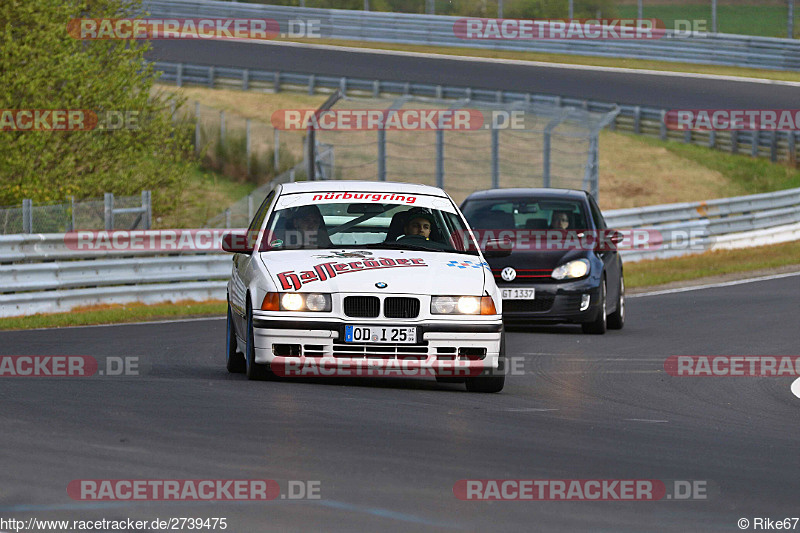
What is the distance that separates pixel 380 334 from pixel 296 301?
61 centimetres

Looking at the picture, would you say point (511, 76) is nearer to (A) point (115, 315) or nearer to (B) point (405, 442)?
(A) point (115, 315)

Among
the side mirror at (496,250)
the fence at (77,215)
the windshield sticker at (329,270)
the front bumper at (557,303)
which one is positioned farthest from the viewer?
the fence at (77,215)

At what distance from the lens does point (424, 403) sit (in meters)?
9.51

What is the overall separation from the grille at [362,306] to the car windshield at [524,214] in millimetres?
6611

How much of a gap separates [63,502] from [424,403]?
12.0ft

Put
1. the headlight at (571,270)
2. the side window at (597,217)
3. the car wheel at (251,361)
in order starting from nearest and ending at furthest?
the car wheel at (251,361) < the headlight at (571,270) < the side window at (597,217)

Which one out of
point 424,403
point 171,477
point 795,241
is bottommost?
point 795,241

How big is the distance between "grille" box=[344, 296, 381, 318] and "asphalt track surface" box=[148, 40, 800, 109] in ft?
101

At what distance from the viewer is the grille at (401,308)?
9.89m

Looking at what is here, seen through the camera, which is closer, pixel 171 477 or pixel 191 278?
pixel 171 477

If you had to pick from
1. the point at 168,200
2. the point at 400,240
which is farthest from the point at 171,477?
the point at 168,200

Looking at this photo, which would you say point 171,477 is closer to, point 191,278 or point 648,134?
point 191,278

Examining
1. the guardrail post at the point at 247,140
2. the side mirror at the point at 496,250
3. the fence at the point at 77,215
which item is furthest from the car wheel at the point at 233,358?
the guardrail post at the point at 247,140

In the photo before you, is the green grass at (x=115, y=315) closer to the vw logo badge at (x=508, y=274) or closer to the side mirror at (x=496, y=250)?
the vw logo badge at (x=508, y=274)
